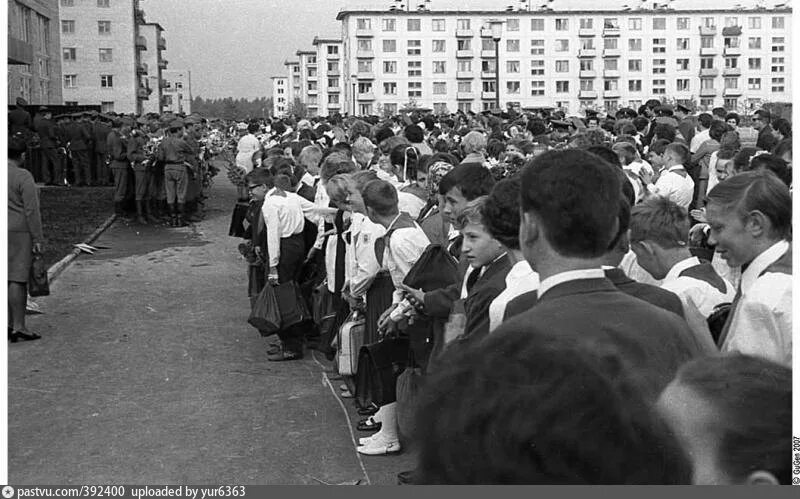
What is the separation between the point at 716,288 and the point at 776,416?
2.32 m

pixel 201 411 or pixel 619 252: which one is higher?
pixel 619 252

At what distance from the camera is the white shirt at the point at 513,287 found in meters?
3.06

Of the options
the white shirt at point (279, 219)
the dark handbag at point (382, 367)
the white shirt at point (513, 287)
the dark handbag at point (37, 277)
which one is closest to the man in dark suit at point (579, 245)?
the white shirt at point (513, 287)

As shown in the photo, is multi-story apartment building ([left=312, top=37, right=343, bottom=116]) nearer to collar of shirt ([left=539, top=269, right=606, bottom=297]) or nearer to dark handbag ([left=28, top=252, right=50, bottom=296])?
dark handbag ([left=28, top=252, right=50, bottom=296])

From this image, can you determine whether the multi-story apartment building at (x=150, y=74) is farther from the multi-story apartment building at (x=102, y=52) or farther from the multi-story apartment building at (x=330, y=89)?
the multi-story apartment building at (x=330, y=89)

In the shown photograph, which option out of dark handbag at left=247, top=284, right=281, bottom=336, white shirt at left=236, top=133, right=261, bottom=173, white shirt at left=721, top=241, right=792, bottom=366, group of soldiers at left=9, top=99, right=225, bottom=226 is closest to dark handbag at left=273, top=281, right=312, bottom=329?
dark handbag at left=247, top=284, right=281, bottom=336

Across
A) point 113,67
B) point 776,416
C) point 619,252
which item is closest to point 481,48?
point 619,252

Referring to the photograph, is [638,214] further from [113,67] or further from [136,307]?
[113,67]

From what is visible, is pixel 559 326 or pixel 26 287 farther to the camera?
pixel 26 287

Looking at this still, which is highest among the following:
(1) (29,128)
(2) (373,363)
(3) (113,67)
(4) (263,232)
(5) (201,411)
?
(3) (113,67)

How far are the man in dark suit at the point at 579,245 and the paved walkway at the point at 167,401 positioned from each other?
9.99ft

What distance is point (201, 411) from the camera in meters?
6.43

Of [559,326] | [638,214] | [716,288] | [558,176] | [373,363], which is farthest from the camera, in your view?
[373,363]

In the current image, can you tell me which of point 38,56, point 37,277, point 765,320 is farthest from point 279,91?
point 38,56
